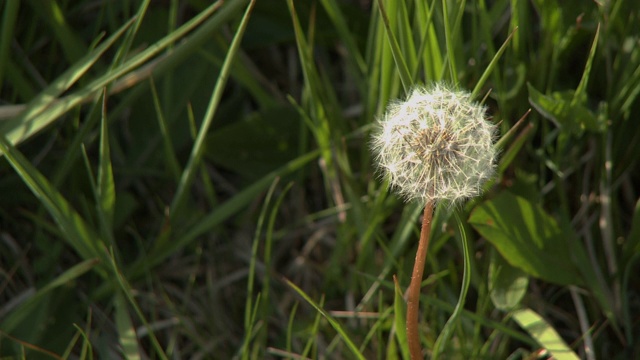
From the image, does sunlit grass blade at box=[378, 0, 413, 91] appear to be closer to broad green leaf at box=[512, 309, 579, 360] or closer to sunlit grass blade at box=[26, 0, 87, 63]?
broad green leaf at box=[512, 309, 579, 360]

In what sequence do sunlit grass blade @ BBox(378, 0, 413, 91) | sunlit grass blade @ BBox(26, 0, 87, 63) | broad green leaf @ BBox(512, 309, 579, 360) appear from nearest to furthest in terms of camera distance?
sunlit grass blade @ BBox(378, 0, 413, 91)
broad green leaf @ BBox(512, 309, 579, 360)
sunlit grass blade @ BBox(26, 0, 87, 63)

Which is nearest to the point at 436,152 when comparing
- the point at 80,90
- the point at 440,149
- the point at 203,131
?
the point at 440,149

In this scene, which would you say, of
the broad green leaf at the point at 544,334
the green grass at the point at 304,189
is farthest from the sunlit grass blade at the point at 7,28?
the broad green leaf at the point at 544,334

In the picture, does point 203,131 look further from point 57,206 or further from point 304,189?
point 304,189

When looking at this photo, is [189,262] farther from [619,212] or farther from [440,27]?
[619,212]

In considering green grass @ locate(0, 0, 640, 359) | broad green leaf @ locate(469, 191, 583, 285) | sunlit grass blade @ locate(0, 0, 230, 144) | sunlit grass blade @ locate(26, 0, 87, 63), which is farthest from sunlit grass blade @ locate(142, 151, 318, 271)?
sunlit grass blade @ locate(26, 0, 87, 63)

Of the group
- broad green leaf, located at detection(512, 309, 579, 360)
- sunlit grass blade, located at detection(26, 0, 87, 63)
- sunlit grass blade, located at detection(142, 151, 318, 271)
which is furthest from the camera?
sunlit grass blade, located at detection(26, 0, 87, 63)
